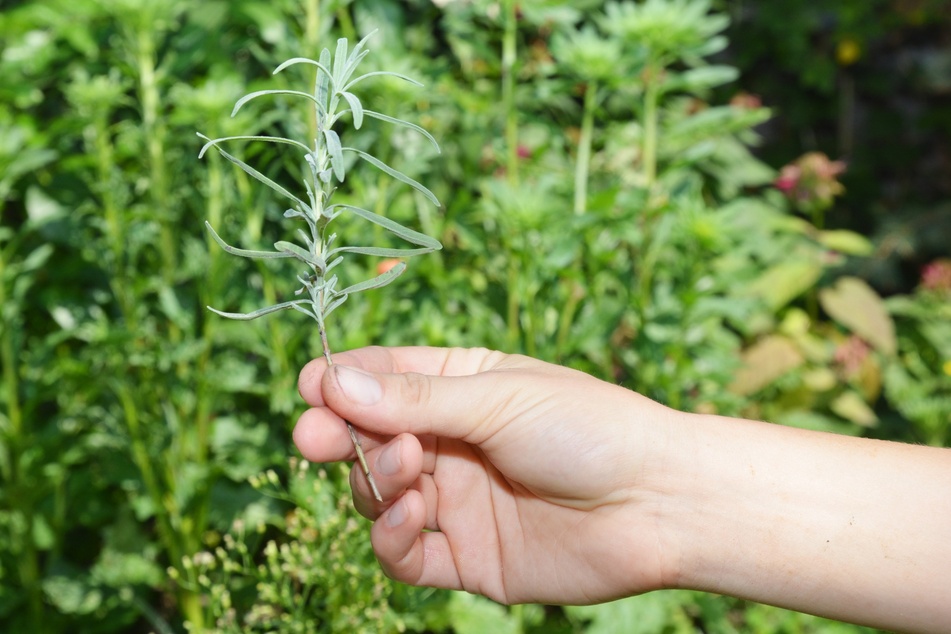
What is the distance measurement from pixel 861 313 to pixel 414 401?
8.06 feet

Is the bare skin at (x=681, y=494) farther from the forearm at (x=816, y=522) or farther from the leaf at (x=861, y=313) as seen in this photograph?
the leaf at (x=861, y=313)

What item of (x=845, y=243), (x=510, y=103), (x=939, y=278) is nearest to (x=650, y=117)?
(x=510, y=103)

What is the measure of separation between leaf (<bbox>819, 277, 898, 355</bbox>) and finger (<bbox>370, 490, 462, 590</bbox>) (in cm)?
218

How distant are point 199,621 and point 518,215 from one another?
3.69ft

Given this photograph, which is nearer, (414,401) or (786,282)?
(414,401)

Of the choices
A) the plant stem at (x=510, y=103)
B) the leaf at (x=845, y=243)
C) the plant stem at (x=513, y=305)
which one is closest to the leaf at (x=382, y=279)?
the plant stem at (x=513, y=305)

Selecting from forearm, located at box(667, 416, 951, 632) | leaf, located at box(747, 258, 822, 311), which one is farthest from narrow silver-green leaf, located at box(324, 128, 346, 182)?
leaf, located at box(747, 258, 822, 311)

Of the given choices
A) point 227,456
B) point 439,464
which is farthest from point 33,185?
point 439,464

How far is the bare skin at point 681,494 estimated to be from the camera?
3.88 ft

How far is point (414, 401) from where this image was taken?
1.11 metres

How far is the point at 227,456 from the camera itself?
2.01 m

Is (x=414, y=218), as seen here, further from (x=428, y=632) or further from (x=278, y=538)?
(x=428, y=632)

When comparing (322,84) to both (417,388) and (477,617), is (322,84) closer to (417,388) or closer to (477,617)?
(417,388)

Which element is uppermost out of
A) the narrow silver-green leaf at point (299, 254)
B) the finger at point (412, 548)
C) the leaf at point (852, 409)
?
the narrow silver-green leaf at point (299, 254)
